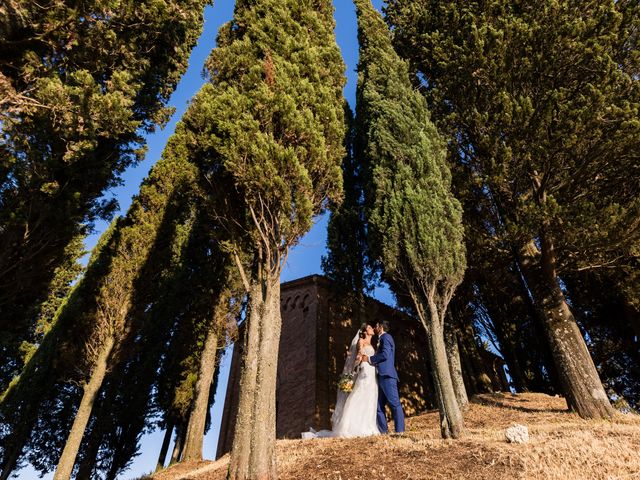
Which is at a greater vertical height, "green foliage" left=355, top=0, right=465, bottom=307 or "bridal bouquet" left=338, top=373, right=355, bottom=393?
"green foliage" left=355, top=0, right=465, bottom=307

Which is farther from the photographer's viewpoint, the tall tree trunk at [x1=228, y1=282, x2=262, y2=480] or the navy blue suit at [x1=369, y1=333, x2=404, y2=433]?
the navy blue suit at [x1=369, y1=333, x2=404, y2=433]

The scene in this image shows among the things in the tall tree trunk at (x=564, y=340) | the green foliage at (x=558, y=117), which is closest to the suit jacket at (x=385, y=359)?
the tall tree trunk at (x=564, y=340)

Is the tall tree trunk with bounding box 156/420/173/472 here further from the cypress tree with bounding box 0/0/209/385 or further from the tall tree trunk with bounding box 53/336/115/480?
the cypress tree with bounding box 0/0/209/385

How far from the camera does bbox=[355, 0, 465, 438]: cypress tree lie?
23.6ft

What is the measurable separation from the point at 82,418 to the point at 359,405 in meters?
6.05

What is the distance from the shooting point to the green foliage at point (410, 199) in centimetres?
766

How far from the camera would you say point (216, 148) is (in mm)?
6758

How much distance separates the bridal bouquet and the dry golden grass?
1.75 metres

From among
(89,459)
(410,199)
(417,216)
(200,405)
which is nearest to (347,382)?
(417,216)

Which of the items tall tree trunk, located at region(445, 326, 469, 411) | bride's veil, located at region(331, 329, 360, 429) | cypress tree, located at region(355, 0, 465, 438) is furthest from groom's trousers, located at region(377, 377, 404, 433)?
tall tree trunk, located at region(445, 326, 469, 411)

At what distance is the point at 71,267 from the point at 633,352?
2751 cm

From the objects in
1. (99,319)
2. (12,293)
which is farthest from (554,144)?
(12,293)

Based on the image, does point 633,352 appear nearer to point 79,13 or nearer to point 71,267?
point 79,13

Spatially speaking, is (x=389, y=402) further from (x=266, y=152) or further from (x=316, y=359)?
(x=316, y=359)
